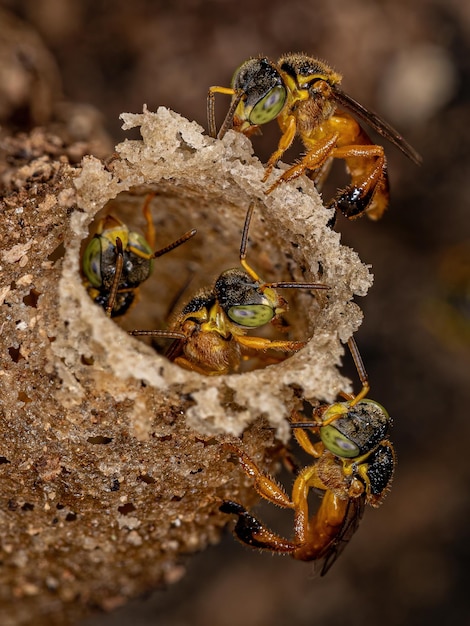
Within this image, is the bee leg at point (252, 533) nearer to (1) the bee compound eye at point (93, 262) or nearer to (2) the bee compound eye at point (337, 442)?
(2) the bee compound eye at point (337, 442)

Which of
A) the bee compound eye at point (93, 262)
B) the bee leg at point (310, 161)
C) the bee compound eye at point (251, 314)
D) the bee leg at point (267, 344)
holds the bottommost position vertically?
the bee compound eye at point (93, 262)

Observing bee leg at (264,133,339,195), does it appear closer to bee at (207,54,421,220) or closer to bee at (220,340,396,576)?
Answer: bee at (207,54,421,220)

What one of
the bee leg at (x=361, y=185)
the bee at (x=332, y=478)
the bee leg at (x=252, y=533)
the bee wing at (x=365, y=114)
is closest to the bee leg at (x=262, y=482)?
the bee at (x=332, y=478)

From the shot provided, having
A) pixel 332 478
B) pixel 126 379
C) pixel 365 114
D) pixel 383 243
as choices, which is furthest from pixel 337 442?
pixel 383 243

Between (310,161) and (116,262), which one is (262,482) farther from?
(310,161)

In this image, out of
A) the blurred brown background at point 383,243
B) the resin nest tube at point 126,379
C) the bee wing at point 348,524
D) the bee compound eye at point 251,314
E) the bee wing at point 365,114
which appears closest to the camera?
the resin nest tube at point 126,379

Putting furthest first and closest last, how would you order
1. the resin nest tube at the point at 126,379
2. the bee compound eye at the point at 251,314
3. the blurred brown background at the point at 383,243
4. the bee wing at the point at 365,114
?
1. the blurred brown background at the point at 383,243
2. the bee wing at the point at 365,114
3. the bee compound eye at the point at 251,314
4. the resin nest tube at the point at 126,379
